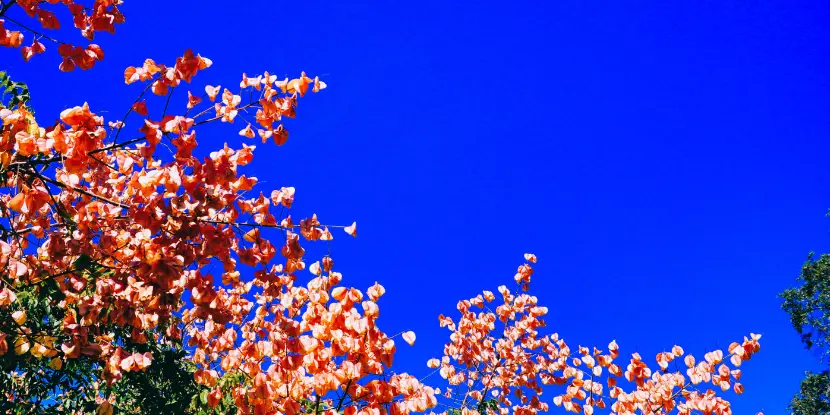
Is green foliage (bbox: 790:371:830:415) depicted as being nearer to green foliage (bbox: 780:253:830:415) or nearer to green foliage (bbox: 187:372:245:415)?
green foliage (bbox: 780:253:830:415)

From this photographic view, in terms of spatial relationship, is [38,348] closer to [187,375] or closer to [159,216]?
[159,216]

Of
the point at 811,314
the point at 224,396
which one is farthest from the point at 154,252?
the point at 811,314

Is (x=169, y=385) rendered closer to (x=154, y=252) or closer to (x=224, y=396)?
(x=224, y=396)

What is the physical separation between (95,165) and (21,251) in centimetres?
58

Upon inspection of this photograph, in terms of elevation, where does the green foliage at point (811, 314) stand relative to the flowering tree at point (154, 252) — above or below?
above

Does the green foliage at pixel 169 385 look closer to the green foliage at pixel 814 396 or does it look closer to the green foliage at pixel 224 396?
the green foliage at pixel 224 396

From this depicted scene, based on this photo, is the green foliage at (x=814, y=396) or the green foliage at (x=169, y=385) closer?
the green foliage at (x=169, y=385)

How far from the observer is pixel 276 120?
319 cm

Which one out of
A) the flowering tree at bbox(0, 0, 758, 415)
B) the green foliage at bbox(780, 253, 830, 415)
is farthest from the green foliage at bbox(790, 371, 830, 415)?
the flowering tree at bbox(0, 0, 758, 415)

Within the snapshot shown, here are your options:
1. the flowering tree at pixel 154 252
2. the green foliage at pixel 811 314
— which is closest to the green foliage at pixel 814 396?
the green foliage at pixel 811 314

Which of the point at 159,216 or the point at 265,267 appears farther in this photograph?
the point at 265,267

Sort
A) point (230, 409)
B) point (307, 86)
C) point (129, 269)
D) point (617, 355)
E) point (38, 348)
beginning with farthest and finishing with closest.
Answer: point (617, 355) → point (230, 409) → point (307, 86) → point (38, 348) → point (129, 269)

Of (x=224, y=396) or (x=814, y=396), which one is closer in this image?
(x=224, y=396)

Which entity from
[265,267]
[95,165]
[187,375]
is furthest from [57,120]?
[187,375]
